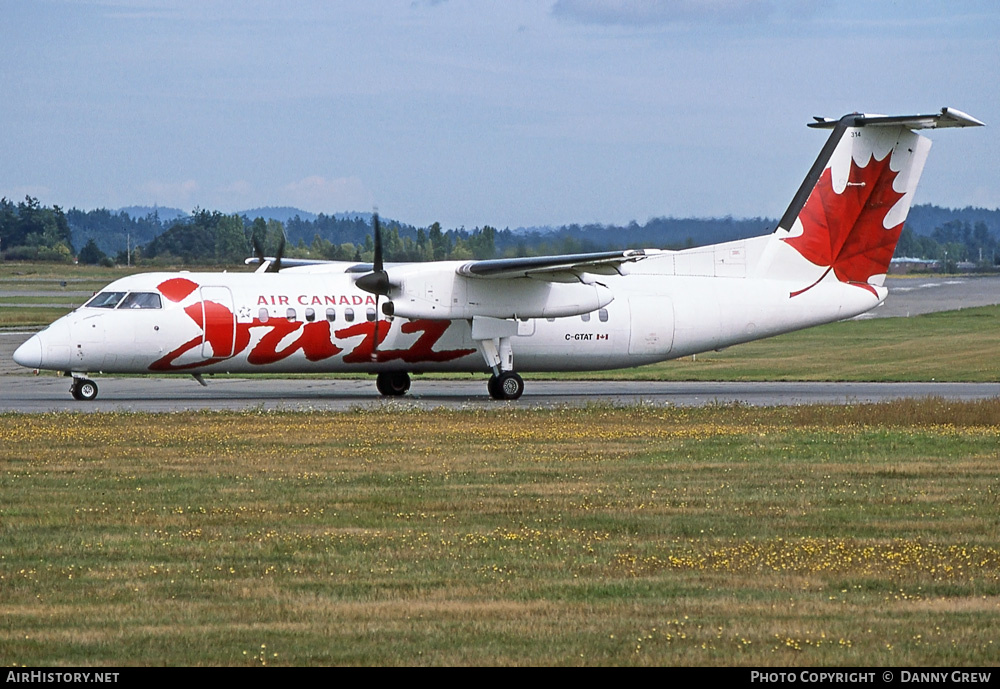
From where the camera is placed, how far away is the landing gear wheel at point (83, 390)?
27719 millimetres

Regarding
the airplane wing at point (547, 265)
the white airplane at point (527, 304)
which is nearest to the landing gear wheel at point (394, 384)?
the white airplane at point (527, 304)

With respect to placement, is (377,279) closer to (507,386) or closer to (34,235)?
(507,386)

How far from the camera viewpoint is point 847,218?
30.2m

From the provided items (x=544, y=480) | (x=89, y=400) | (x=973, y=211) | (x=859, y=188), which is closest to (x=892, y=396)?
(x=859, y=188)

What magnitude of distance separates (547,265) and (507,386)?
3.16m

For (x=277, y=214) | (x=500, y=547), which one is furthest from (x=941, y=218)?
(x=500, y=547)

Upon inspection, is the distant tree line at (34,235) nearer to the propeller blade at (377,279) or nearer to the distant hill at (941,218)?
the distant hill at (941,218)

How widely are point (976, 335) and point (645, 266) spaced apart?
79.7 feet

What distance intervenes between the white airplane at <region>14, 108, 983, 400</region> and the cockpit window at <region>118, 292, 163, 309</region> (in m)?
0.03

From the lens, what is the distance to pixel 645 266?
30359 millimetres

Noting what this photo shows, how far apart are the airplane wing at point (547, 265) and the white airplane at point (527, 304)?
0.04 m

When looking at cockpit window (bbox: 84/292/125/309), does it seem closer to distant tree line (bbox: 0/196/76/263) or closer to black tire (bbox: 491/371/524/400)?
black tire (bbox: 491/371/524/400)

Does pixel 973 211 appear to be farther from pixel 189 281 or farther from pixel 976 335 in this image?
pixel 189 281

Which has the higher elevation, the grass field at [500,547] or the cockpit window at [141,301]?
the cockpit window at [141,301]
